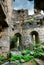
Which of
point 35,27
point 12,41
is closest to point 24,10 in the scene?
point 35,27

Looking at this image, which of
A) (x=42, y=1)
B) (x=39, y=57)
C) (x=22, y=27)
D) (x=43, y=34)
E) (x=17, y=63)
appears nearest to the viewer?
(x=42, y=1)

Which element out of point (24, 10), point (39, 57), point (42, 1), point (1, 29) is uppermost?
point (42, 1)

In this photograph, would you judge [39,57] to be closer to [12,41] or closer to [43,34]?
[12,41]

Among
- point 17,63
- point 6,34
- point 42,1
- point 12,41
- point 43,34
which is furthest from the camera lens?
point 43,34

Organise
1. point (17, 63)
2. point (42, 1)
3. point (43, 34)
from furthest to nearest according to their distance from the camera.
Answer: point (43, 34), point (17, 63), point (42, 1)

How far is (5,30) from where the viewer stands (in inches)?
365

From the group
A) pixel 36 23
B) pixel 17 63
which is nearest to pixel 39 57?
pixel 17 63

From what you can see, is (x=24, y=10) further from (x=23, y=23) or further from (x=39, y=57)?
(x=39, y=57)

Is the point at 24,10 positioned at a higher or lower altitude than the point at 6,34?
lower

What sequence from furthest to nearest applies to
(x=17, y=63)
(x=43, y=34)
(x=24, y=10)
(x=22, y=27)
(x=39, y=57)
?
(x=24, y=10) < (x=22, y=27) < (x=43, y=34) < (x=39, y=57) < (x=17, y=63)

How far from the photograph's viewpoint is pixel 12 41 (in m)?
14.3

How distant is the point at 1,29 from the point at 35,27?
26.5ft

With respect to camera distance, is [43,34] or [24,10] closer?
[43,34]

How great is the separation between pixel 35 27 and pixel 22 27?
1.91 meters
